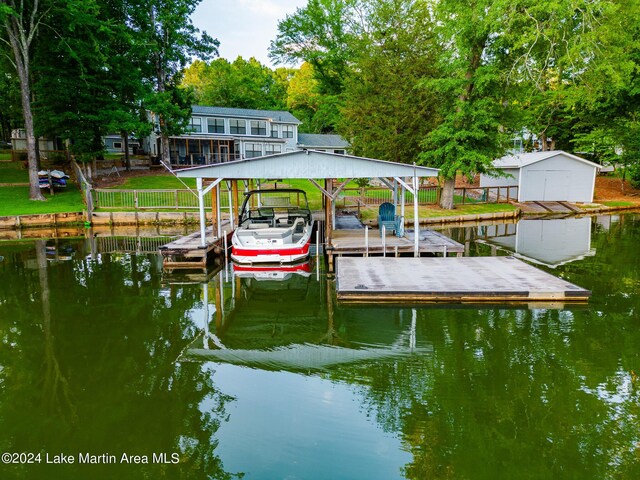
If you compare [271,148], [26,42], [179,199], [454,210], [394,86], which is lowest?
[454,210]

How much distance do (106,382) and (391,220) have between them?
1227cm

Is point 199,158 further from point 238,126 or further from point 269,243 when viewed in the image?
point 269,243

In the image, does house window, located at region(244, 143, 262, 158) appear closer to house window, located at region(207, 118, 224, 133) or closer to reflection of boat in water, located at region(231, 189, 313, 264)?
house window, located at region(207, 118, 224, 133)

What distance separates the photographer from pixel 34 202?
2489cm

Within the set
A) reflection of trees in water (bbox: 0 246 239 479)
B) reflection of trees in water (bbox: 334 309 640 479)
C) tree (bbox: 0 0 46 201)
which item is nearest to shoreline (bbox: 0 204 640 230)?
tree (bbox: 0 0 46 201)

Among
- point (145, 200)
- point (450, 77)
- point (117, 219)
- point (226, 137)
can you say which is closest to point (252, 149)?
point (226, 137)

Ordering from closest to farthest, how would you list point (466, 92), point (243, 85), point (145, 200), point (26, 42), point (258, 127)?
point (466, 92) → point (26, 42) → point (145, 200) → point (258, 127) → point (243, 85)

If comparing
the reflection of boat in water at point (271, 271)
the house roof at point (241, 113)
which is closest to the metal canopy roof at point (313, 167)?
the reflection of boat in water at point (271, 271)

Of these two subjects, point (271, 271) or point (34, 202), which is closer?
point (271, 271)

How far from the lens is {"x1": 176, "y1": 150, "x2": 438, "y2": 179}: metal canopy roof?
13.6 meters

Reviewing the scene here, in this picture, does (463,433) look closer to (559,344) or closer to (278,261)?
(559,344)

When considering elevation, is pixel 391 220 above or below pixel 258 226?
above

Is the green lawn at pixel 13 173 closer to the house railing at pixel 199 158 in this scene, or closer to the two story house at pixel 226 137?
the two story house at pixel 226 137

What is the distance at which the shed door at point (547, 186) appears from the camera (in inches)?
1229
